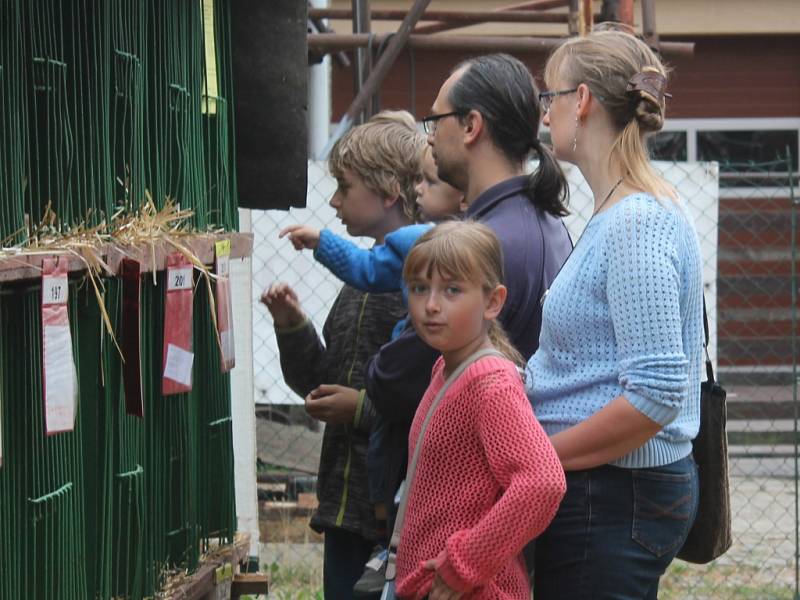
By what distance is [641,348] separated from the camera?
2.85 metres

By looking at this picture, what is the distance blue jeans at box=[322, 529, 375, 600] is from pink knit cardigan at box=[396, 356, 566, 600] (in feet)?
3.30

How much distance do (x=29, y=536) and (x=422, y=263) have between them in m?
0.99

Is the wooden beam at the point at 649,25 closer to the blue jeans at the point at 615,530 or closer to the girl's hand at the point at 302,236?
the girl's hand at the point at 302,236

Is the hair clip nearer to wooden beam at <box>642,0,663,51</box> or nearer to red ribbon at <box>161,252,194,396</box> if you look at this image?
red ribbon at <box>161,252,194,396</box>

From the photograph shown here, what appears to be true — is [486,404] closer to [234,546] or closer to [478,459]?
[478,459]

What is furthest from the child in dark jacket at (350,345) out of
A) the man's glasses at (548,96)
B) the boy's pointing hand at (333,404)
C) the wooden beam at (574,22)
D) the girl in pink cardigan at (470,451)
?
the wooden beam at (574,22)

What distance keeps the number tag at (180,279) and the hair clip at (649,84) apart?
1186mm

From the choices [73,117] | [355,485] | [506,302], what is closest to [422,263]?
[506,302]

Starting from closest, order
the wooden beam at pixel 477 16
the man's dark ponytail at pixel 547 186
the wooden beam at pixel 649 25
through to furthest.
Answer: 1. the man's dark ponytail at pixel 547 186
2. the wooden beam at pixel 649 25
3. the wooden beam at pixel 477 16

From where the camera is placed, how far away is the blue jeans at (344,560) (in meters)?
4.03

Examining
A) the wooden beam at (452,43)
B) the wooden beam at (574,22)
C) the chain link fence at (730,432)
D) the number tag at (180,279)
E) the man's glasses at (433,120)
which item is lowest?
the chain link fence at (730,432)

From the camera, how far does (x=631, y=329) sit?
2.85 m

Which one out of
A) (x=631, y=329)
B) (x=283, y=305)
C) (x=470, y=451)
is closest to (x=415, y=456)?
(x=470, y=451)

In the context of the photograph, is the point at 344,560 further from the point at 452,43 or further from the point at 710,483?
the point at 452,43
